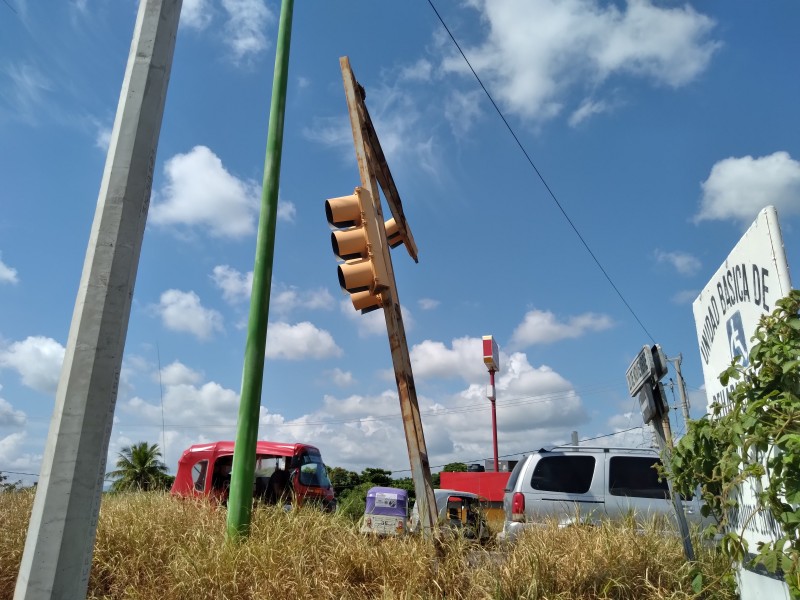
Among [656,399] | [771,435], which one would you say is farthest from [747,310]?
[656,399]

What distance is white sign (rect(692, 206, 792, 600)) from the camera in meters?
3.70

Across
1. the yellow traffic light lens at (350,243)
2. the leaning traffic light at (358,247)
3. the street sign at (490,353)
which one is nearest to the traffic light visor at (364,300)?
the leaning traffic light at (358,247)

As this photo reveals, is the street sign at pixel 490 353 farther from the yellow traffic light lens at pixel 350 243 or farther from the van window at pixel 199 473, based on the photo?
the yellow traffic light lens at pixel 350 243

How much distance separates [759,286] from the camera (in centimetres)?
388

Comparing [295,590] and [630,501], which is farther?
[630,501]

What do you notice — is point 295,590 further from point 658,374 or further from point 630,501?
point 630,501

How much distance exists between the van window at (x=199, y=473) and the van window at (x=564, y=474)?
9364 millimetres

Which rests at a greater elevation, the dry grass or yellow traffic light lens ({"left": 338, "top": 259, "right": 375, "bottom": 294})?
yellow traffic light lens ({"left": 338, "top": 259, "right": 375, "bottom": 294})

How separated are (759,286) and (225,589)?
4.36 m

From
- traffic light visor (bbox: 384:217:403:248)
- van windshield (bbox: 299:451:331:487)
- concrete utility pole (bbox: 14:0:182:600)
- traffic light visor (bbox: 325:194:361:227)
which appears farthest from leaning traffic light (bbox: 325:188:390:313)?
van windshield (bbox: 299:451:331:487)

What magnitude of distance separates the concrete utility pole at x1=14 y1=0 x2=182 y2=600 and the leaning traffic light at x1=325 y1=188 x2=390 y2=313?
2328 millimetres

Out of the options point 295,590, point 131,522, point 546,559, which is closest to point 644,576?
point 546,559

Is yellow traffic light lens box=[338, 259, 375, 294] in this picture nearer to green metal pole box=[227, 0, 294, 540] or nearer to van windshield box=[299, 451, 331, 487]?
green metal pole box=[227, 0, 294, 540]

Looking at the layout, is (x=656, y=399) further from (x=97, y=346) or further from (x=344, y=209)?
(x=97, y=346)
